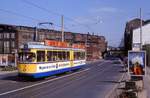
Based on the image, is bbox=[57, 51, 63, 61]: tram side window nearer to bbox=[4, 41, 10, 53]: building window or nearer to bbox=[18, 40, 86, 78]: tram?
bbox=[18, 40, 86, 78]: tram

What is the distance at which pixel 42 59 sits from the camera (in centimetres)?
3119

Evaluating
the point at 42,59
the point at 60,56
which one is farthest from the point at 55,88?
the point at 60,56

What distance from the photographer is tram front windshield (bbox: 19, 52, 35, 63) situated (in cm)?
2985

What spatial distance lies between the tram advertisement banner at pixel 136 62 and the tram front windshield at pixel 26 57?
34.0 feet

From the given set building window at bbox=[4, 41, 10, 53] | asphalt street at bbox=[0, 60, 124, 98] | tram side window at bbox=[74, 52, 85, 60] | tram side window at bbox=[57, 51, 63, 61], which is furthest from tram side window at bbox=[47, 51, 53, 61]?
building window at bbox=[4, 41, 10, 53]

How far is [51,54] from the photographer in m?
33.7

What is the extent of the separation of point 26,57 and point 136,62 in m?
11.0

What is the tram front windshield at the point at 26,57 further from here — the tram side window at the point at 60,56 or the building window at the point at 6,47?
the building window at the point at 6,47

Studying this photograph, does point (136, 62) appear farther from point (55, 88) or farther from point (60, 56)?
point (60, 56)

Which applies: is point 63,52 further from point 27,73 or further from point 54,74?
point 27,73

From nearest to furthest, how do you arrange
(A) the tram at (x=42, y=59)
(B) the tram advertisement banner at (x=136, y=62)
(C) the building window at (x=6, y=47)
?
1. (B) the tram advertisement banner at (x=136, y=62)
2. (A) the tram at (x=42, y=59)
3. (C) the building window at (x=6, y=47)

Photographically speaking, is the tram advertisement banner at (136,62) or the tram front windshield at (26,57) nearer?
the tram advertisement banner at (136,62)

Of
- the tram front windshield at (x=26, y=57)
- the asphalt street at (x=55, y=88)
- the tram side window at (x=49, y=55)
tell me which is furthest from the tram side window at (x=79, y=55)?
the tram front windshield at (x=26, y=57)

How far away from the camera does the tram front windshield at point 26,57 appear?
29.9 meters
